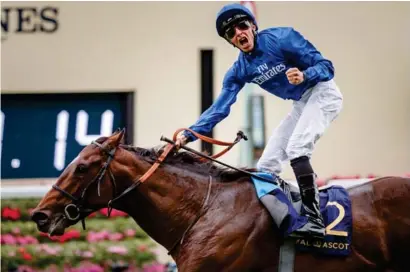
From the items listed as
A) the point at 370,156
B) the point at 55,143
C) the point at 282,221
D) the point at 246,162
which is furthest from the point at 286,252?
the point at 55,143

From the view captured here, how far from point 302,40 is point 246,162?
7.01 ft

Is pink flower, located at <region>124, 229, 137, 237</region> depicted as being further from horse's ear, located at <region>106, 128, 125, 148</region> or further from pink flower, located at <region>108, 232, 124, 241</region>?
horse's ear, located at <region>106, 128, 125, 148</region>

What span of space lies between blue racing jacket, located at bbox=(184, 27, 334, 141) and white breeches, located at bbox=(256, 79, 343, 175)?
84 mm

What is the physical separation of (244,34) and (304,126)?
0.71m

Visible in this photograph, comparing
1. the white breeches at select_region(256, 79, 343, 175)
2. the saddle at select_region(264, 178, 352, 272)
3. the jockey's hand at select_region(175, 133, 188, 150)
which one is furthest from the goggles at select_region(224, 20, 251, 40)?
the saddle at select_region(264, 178, 352, 272)

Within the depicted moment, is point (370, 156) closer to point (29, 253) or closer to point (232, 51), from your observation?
point (232, 51)

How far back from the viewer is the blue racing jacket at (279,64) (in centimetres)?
525

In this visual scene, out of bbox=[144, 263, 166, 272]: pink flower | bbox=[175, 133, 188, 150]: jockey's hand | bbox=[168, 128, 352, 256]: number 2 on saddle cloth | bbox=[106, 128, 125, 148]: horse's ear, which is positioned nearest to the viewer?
bbox=[168, 128, 352, 256]: number 2 on saddle cloth

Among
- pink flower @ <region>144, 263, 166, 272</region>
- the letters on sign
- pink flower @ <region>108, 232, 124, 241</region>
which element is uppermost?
the letters on sign

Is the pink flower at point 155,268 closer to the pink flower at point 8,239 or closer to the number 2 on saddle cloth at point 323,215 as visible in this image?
the pink flower at point 8,239

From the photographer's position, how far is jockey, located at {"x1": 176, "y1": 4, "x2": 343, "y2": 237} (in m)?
5.11

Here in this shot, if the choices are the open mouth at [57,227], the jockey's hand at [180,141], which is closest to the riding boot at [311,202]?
the jockey's hand at [180,141]

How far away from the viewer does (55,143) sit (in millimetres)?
11305

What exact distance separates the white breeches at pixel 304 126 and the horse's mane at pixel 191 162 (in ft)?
0.92
